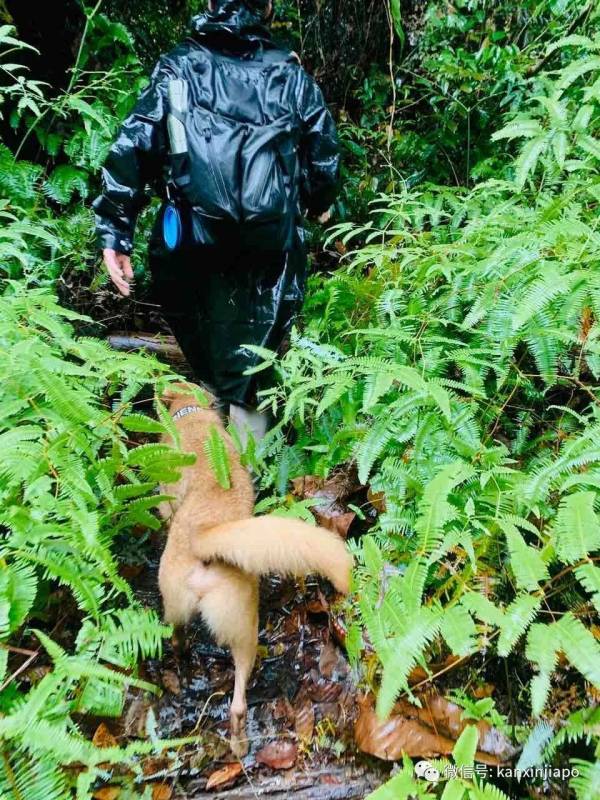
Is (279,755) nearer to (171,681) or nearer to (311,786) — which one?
(311,786)

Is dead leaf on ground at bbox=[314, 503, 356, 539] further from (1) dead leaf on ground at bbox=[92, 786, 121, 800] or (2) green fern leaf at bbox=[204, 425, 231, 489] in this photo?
(1) dead leaf on ground at bbox=[92, 786, 121, 800]

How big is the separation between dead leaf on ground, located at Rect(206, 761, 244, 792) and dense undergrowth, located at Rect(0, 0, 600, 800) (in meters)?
0.34

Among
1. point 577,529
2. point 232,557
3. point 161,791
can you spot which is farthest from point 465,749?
point 161,791

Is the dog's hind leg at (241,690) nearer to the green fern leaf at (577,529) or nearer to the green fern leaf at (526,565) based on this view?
the green fern leaf at (526,565)

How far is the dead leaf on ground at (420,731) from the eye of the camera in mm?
2105

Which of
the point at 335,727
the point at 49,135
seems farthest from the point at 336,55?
the point at 335,727

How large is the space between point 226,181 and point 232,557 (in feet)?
7.38

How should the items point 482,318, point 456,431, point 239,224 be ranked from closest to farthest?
1. point 456,431
2. point 482,318
3. point 239,224

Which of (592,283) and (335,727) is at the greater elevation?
(592,283)

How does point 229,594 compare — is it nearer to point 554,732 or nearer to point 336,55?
point 554,732

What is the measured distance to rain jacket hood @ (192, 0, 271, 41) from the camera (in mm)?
3307

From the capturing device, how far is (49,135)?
5035 millimetres

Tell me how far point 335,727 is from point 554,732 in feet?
3.25

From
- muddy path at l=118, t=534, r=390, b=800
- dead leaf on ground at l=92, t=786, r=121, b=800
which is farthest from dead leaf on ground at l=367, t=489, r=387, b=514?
dead leaf on ground at l=92, t=786, r=121, b=800
